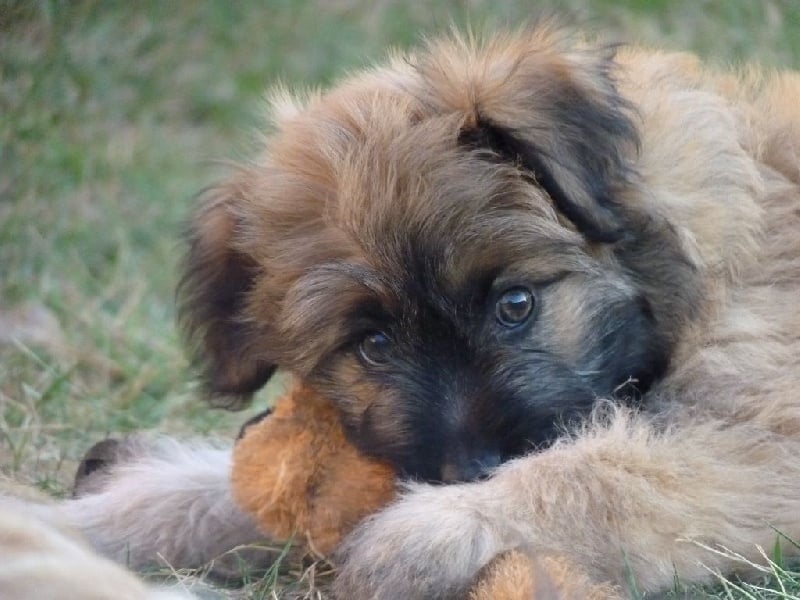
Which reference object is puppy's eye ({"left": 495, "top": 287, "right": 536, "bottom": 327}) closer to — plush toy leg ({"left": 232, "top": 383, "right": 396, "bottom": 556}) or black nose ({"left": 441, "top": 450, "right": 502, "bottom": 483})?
black nose ({"left": 441, "top": 450, "right": 502, "bottom": 483})

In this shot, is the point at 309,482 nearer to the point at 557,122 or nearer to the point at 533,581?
the point at 533,581

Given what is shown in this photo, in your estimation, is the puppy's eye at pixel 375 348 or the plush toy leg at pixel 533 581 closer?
the plush toy leg at pixel 533 581

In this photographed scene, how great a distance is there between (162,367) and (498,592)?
112 inches

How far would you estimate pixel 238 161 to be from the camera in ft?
12.2

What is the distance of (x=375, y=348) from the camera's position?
3.04 meters

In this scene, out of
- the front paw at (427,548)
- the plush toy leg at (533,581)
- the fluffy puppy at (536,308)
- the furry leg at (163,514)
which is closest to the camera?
the plush toy leg at (533,581)

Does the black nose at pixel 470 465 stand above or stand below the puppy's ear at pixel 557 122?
below

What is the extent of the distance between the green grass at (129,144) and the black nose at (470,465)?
1.41 metres

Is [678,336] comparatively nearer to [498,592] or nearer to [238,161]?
[498,592]

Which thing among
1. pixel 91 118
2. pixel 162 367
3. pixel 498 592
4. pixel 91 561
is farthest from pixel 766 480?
pixel 91 118

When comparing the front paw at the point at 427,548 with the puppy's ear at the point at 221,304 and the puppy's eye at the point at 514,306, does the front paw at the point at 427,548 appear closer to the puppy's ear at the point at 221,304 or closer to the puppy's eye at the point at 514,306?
the puppy's eye at the point at 514,306

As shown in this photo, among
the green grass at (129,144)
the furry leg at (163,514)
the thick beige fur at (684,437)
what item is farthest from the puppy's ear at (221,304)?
the thick beige fur at (684,437)

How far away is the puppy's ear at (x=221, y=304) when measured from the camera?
11.2 feet

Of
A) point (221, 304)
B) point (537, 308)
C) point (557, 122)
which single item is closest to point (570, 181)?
point (557, 122)
